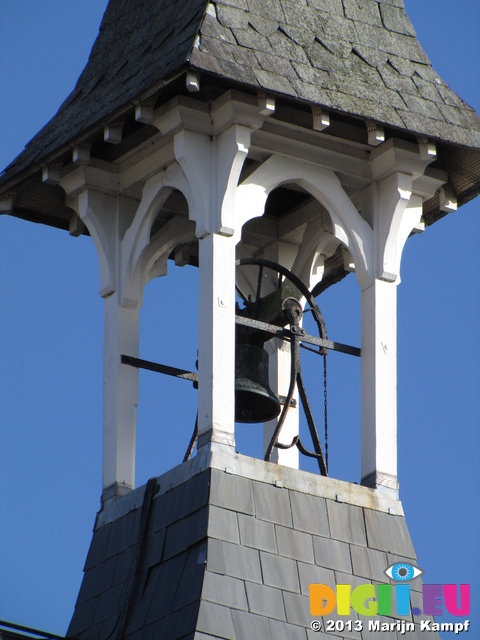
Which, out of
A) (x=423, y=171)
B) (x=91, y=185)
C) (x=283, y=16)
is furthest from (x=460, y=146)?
(x=91, y=185)

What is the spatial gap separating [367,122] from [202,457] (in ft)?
13.1

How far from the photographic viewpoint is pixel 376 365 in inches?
963

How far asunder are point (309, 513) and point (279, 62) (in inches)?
180

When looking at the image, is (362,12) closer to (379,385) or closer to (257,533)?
(379,385)

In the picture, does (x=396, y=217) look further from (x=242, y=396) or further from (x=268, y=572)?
(x=268, y=572)

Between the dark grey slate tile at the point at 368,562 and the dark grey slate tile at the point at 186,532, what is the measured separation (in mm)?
1673

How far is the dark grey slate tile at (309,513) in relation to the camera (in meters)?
23.3

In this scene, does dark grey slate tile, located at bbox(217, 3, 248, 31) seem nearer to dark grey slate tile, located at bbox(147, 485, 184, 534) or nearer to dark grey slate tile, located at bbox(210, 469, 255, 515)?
dark grey slate tile, located at bbox(210, 469, 255, 515)

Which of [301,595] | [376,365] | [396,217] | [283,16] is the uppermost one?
[283,16]

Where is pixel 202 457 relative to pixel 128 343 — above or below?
below

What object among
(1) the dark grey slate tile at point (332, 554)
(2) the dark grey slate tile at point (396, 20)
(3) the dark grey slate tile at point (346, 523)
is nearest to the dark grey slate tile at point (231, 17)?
(2) the dark grey slate tile at point (396, 20)

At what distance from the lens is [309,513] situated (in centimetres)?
2339

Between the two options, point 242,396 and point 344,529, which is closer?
point 344,529

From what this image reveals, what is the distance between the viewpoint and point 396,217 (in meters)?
25.0
